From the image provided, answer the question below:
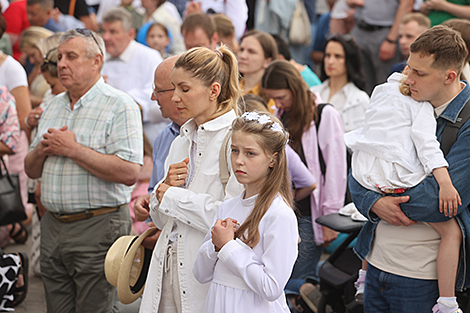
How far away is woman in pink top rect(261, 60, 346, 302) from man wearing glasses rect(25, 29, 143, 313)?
120cm

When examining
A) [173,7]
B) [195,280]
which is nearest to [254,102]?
[195,280]

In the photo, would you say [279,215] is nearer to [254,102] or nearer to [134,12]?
[254,102]

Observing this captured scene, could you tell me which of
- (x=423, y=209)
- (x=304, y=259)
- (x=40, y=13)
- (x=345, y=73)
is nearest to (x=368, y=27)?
(x=345, y=73)

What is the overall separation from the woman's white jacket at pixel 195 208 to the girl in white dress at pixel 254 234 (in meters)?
0.14

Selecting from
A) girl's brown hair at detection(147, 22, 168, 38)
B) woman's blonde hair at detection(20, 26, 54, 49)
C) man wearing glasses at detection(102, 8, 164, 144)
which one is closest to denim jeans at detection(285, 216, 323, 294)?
man wearing glasses at detection(102, 8, 164, 144)

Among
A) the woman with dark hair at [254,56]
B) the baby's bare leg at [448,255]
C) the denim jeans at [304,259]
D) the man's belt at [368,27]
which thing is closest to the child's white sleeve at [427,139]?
the baby's bare leg at [448,255]

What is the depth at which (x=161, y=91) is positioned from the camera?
9.95 ft

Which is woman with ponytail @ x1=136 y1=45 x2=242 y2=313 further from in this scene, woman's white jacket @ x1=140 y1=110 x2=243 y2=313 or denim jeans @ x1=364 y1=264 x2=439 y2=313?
denim jeans @ x1=364 y1=264 x2=439 y2=313

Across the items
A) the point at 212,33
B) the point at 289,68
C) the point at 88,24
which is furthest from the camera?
the point at 88,24

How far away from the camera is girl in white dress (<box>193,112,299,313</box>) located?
2.13 m

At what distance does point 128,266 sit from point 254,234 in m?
0.87

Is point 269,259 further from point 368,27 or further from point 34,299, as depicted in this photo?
point 368,27

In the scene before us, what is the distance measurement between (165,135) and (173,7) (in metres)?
5.34

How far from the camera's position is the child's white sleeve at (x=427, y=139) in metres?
Result: 2.46
